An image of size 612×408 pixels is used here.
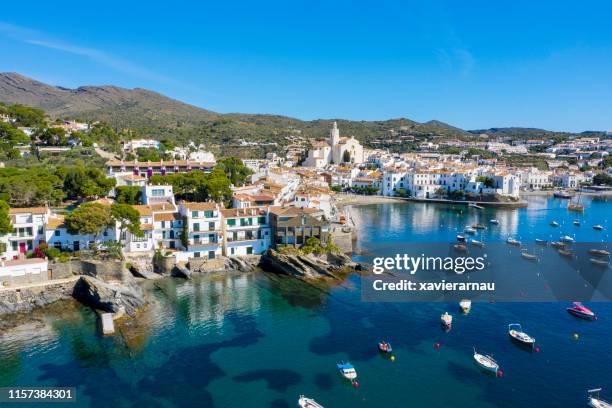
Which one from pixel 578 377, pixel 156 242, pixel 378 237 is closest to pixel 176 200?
pixel 156 242

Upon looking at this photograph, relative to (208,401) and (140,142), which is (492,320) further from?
(140,142)

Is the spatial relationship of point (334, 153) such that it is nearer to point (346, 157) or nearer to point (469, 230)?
point (346, 157)

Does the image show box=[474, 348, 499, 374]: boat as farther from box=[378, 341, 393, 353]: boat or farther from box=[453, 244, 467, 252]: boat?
box=[453, 244, 467, 252]: boat

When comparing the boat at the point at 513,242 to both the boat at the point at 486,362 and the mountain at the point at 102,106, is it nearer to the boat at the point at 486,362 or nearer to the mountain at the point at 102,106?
the boat at the point at 486,362

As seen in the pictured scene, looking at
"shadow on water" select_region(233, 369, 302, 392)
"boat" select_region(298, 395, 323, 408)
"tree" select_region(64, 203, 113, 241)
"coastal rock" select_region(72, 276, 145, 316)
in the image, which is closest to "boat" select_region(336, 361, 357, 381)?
"shadow on water" select_region(233, 369, 302, 392)

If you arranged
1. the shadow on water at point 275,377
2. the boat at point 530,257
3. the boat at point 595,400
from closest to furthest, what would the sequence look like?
1. the boat at point 595,400
2. the shadow on water at point 275,377
3. the boat at point 530,257

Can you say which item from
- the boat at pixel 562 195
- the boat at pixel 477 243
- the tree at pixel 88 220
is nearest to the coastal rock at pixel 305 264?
the tree at pixel 88 220
